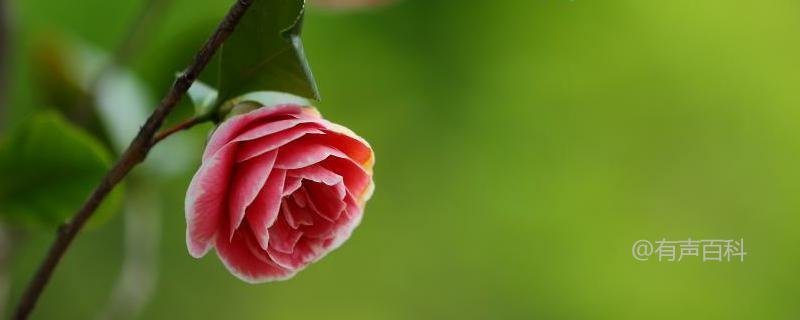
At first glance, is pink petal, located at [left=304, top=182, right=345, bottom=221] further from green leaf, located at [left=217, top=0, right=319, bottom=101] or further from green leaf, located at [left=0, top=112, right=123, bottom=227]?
green leaf, located at [left=0, top=112, right=123, bottom=227]

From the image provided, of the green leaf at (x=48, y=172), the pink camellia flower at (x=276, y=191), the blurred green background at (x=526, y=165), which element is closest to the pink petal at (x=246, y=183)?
the pink camellia flower at (x=276, y=191)

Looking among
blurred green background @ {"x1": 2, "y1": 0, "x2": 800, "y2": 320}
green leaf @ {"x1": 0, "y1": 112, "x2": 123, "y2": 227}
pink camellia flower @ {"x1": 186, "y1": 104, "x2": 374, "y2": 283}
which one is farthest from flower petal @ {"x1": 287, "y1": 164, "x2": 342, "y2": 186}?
blurred green background @ {"x1": 2, "y1": 0, "x2": 800, "y2": 320}

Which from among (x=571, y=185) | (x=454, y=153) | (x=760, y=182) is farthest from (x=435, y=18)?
(x=760, y=182)

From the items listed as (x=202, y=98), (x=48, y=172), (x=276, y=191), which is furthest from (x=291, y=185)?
(x=48, y=172)

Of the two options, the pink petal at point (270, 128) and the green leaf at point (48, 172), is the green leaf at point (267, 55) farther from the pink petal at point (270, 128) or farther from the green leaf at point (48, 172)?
the green leaf at point (48, 172)

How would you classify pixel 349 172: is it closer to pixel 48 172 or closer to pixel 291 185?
pixel 291 185

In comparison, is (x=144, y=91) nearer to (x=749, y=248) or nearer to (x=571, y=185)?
(x=571, y=185)
